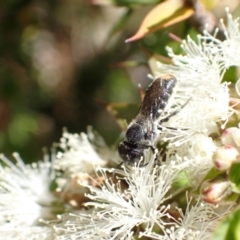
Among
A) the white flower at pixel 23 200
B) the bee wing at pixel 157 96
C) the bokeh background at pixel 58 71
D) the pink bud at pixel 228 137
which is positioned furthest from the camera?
the bokeh background at pixel 58 71

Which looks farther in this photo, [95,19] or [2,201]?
[95,19]

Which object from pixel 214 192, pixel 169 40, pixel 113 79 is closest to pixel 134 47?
pixel 113 79

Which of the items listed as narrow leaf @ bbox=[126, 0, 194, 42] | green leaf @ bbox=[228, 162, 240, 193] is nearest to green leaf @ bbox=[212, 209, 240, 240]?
green leaf @ bbox=[228, 162, 240, 193]

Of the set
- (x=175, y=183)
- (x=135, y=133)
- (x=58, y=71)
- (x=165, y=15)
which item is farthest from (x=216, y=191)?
(x=58, y=71)

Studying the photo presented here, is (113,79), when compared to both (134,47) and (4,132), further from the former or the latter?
(4,132)

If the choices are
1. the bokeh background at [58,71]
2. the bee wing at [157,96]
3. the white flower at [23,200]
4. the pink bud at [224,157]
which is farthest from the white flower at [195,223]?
the bokeh background at [58,71]

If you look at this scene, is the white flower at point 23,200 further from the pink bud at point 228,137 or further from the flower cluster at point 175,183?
the pink bud at point 228,137

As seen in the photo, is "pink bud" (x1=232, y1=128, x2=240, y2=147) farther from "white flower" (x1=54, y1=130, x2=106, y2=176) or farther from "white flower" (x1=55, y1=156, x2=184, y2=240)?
"white flower" (x1=54, y1=130, x2=106, y2=176)

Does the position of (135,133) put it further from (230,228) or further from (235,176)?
(230,228)
